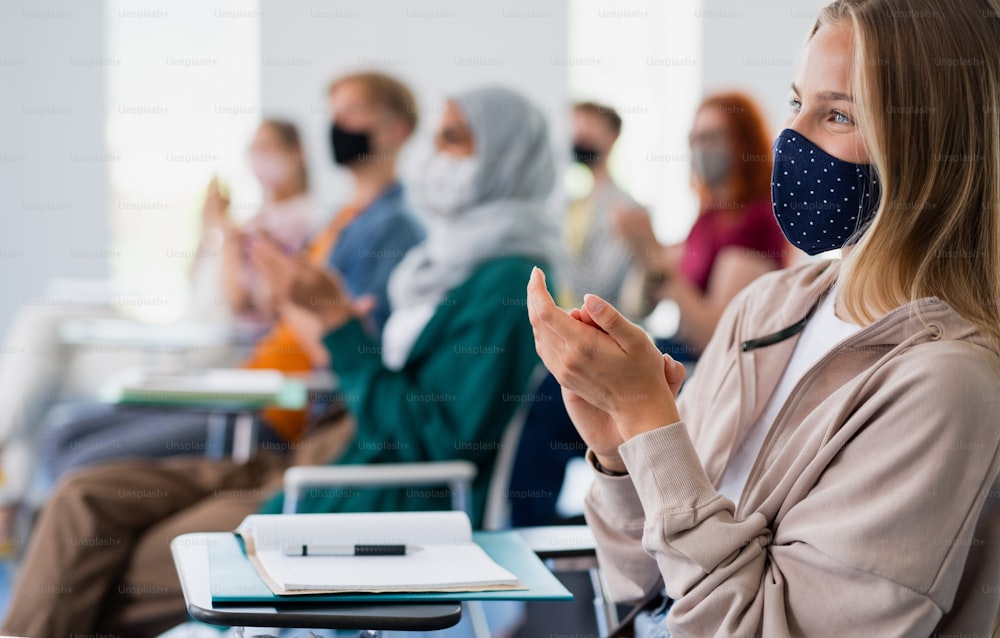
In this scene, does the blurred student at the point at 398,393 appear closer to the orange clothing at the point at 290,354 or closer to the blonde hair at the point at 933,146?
the orange clothing at the point at 290,354

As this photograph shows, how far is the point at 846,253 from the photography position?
3.68ft

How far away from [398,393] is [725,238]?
3.90ft

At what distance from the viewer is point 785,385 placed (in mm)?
1176

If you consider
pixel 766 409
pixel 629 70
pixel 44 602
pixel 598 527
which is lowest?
pixel 44 602

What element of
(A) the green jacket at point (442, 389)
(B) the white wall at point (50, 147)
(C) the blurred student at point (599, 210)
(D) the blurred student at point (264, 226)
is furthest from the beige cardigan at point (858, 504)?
(B) the white wall at point (50, 147)

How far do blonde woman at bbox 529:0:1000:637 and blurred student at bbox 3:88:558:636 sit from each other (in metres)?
1.13

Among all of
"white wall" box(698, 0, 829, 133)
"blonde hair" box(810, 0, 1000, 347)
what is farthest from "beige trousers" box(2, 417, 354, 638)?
"white wall" box(698, 0, 829, 133)

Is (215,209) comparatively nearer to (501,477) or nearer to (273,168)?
(273,168)

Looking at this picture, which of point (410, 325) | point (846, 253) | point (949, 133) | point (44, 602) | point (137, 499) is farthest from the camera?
point (410, 325)

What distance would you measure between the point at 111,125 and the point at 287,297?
3081mm

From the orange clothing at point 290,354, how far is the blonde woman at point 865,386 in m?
1.89

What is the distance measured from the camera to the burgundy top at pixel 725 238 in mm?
2840

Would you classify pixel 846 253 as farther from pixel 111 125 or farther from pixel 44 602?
pixel 111 125

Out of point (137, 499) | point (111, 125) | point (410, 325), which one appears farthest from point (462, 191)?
point (111, 125)
